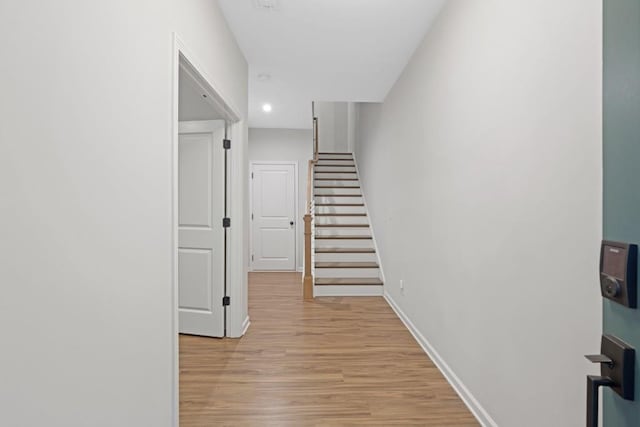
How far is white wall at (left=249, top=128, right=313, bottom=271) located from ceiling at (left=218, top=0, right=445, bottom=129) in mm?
2055

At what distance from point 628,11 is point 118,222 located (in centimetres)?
140

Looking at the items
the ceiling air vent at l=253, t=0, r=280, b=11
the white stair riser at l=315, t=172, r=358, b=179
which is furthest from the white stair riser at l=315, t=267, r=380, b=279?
the ceiling air vent at l=253, t=0, r=280, b=11

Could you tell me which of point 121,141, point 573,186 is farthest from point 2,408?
point 573,186

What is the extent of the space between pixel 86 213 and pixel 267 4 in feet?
6.79

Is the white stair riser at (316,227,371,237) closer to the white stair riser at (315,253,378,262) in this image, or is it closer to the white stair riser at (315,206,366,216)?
the white stair riser at (315,206,366,216)

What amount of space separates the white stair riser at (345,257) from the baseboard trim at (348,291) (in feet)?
1.91

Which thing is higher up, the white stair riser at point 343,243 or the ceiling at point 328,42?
the ceiling at point 328,42

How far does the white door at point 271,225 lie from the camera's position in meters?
6.58

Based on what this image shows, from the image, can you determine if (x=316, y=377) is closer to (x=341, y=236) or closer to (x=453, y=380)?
(x=453, y=380)

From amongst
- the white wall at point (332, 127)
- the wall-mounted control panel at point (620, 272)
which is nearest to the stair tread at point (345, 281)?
the wall-mounted control panel at point (620, 272)

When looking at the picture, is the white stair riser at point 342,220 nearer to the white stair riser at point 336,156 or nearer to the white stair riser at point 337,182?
the white stair riser at point 337,182

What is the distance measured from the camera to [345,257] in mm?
5223

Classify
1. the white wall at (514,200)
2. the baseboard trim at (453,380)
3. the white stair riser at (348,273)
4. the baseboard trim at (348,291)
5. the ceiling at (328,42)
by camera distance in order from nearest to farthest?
the white wall at (514,200) < the baseboard trim at (453,380) < the ceiling at (328,42) < the baseboard trim at (348,291) < the white stair riser at (348,273)

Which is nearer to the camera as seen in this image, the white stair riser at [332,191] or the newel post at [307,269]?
the newel post at [307,269]
